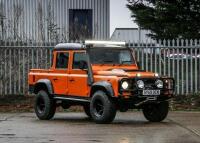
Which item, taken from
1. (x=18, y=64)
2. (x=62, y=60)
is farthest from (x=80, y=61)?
(x=18, y=64)

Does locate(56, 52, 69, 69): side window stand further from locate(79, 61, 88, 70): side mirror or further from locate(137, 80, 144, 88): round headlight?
locate(137, 80, 144, 88): round headlight

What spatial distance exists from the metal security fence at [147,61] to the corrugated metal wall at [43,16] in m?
3.29

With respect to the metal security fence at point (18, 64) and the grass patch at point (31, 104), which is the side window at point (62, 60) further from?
the metal security fence at point (18, 64)

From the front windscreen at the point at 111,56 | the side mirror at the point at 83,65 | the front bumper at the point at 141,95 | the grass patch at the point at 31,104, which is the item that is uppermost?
the front windscreen at the point at 111,56

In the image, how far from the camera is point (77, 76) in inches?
668

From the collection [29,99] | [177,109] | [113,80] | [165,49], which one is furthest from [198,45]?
[113,80]

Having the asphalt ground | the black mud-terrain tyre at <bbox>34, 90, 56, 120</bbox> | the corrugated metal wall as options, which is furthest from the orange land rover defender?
the corrugated metal wall

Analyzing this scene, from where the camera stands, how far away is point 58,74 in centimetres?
1750

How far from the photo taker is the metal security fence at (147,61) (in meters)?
23.0

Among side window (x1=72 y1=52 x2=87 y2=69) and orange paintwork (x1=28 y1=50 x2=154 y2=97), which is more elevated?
side window (x1=72 y1=52 x2=87 y2=69)

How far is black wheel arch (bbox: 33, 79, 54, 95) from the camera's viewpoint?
1762cm

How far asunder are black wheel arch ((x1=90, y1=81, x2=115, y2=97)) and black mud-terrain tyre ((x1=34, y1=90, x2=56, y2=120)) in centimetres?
150

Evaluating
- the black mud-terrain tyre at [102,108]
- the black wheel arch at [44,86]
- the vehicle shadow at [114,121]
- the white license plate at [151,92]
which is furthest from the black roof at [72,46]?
the white license plate at [151,92]

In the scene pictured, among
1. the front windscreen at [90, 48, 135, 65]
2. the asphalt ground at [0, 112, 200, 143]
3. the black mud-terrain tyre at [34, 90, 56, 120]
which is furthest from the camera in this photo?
the black mud-terrain tyre at [34, 90, 56, 120]
